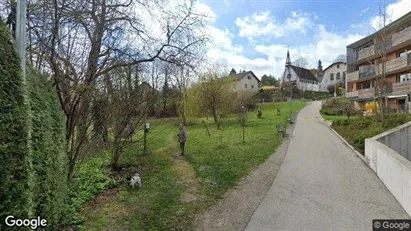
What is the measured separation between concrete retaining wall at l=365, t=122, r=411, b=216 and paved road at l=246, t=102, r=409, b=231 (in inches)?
9.5

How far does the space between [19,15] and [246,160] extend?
10.2 meters

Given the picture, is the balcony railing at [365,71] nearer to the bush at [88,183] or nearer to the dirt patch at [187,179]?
the dirt patch at [187,179]

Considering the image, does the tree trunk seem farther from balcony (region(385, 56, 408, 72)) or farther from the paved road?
balcony (region(385, 56, 408, 72))

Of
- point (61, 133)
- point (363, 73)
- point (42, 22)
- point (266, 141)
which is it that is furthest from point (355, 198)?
point (363, 73)

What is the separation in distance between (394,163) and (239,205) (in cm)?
436

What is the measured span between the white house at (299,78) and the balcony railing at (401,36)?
3989 centimetres

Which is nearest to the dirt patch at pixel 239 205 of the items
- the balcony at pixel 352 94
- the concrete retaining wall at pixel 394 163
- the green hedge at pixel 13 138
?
the concrete retaining wall at pixel 394 163

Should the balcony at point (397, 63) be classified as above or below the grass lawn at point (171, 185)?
above

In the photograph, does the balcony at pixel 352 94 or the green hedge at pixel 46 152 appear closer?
the green hedge at pixel 46 152

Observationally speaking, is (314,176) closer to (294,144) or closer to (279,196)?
(279,196)

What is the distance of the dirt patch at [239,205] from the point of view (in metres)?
6.03

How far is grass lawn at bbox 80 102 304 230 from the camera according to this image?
6.32 metres

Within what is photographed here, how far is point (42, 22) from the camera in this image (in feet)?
18.7

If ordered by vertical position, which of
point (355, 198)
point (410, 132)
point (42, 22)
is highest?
point (42, 22)
